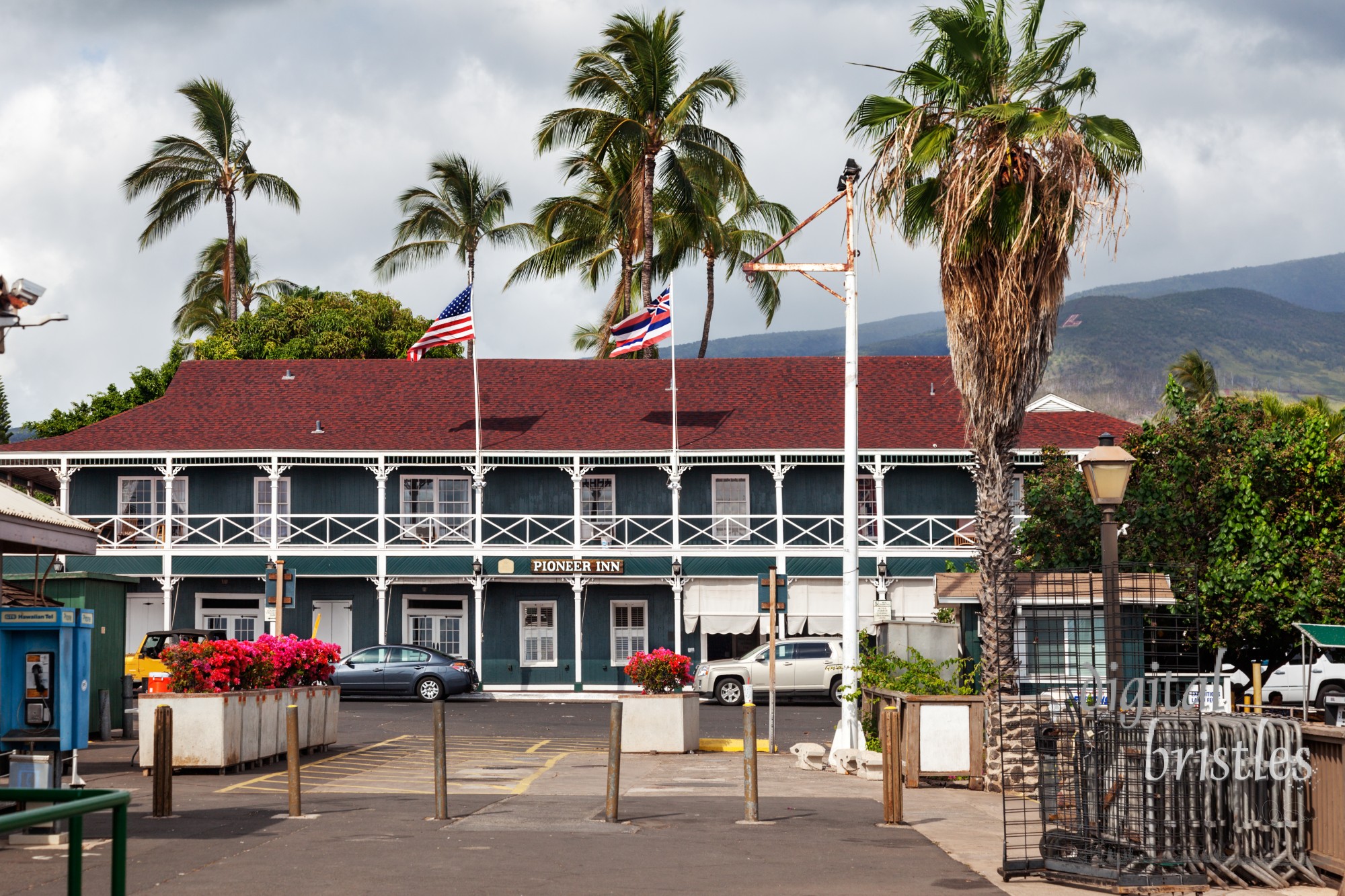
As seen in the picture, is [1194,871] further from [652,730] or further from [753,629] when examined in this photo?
[753,629]

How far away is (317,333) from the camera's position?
166 ft

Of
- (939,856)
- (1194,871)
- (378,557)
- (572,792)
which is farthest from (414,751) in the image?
(378,557)

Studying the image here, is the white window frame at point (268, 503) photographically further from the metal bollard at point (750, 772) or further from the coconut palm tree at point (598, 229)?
the metal bollard at point (750, 772)

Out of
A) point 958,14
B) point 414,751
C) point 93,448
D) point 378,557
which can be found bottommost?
point 414,751

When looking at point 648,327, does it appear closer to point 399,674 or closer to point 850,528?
point 399,674

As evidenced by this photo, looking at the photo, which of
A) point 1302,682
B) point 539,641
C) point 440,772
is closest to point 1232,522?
point 1302,682

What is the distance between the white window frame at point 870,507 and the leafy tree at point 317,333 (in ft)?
59.9

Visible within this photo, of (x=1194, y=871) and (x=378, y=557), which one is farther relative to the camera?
(x=378, y=557)

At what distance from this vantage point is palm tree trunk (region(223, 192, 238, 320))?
5096cm

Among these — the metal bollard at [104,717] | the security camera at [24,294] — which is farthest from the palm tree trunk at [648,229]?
the security camera at [24,294]

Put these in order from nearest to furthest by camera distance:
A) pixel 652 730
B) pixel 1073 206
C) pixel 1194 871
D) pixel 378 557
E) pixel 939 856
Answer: pixel 1194 871 < pixel 939 856 < pixel 1073 206 < pixel 652 730 < pixel 378 557

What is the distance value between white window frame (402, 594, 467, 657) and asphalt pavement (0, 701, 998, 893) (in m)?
18.1

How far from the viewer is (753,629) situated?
37.2 m

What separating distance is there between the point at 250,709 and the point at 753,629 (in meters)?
21.0
